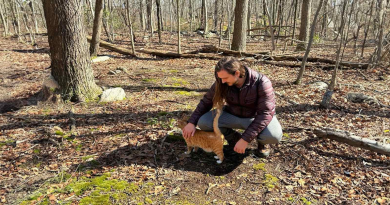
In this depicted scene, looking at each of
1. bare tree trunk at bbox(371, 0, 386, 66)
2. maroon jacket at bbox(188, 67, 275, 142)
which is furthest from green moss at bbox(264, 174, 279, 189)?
bare tree trunk at bbox(371, 0, 386, 66)

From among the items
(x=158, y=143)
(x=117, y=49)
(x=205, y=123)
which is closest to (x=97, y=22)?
(x=117, y=49)

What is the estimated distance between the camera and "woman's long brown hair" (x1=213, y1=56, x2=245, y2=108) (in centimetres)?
276

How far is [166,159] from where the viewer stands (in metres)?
3.48

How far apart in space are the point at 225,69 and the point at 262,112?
714 mm

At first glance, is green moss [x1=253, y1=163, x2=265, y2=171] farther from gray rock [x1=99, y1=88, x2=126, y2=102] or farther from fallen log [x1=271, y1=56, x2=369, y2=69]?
fallen log [x1=271, y1=56, x2=369, y2=69]

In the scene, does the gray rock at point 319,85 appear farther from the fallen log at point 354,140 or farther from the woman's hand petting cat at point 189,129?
the woman's hand petting cat at point 189,129

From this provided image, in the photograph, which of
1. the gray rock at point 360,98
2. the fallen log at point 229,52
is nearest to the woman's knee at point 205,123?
the gray rock at point 360,98

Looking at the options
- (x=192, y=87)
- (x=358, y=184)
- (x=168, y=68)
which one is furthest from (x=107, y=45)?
(x=358, y=184)

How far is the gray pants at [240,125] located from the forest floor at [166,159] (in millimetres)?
414

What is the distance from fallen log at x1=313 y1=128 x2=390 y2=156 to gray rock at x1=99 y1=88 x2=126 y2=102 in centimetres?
425

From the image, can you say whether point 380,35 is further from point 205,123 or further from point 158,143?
point 158,143

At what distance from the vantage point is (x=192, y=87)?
675 cm

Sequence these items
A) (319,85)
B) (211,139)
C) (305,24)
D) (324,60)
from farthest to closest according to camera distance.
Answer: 1. (305,24)
2. (324,60)
3. (319,85)
4. (211,139)

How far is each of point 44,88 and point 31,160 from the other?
90.1 inches
